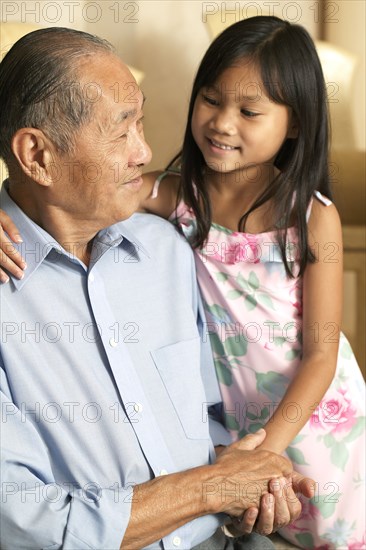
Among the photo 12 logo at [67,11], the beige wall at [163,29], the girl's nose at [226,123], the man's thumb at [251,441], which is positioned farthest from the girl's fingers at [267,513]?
the photo 12 logo at [67,11]

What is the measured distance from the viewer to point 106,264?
1.58 meters

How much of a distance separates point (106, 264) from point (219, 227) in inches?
13.9

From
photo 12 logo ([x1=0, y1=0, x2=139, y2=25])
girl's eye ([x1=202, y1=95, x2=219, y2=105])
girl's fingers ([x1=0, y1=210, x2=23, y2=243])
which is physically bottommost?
girl's fingers ([x1=0, y1=210, x2=23, y2=243])

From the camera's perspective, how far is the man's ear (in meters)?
1.45

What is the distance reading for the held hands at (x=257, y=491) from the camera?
1479 millimetres

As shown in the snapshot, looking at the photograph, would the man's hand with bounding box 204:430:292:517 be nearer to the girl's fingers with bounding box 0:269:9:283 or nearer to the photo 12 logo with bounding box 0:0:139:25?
the girl's fingers with bounding box 0:269:9:283

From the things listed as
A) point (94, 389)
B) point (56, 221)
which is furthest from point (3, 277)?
point (94, 389)

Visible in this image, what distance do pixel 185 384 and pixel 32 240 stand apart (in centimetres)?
41

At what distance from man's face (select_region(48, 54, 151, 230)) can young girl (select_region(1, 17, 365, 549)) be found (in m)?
0.30

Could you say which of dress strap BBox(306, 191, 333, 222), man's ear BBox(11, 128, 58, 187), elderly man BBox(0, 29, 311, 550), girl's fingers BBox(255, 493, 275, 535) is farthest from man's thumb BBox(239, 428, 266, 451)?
man's ear BBox(11, 128, 58, 187)

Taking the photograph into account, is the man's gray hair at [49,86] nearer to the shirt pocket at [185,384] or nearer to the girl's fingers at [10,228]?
the girl's fingers at [10,228]

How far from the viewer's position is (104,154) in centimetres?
148

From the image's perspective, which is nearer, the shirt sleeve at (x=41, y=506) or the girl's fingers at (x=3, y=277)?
the shirt sleeve at (x=41, y=506)

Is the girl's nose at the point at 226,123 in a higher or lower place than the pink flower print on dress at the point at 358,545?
higher
